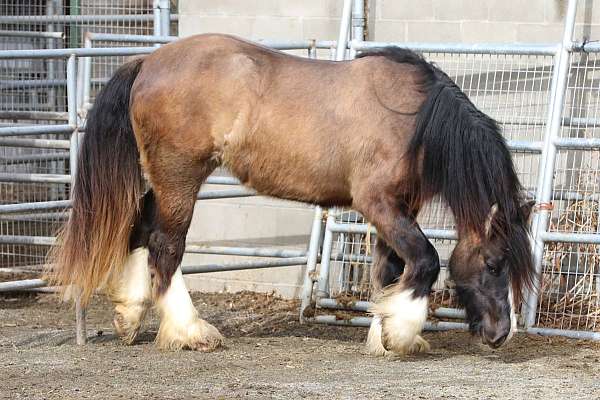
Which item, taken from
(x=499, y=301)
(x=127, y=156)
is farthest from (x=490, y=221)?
(x=127, y=156)

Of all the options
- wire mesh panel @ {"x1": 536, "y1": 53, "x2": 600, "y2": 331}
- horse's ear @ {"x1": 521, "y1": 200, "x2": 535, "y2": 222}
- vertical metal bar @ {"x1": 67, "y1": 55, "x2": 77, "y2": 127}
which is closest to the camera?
horse's ear @ {"x1": 521, "y1": 200, "x2": 535, "y2": 222}

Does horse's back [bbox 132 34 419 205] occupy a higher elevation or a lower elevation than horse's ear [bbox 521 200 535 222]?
higher

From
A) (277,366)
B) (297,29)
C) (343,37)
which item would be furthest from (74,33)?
(277,366)

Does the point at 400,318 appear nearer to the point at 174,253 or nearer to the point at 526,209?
the point at 526,209

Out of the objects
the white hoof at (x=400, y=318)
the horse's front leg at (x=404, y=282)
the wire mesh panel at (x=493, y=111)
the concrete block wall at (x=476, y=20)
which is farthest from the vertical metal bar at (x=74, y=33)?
the white hoof at (x=400, y=318)

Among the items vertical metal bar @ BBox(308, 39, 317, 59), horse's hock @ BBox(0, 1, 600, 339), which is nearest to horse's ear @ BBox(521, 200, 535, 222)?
horse's hock @ BBox(0, 1, 600, 339)

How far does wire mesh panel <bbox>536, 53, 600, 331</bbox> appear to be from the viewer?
646cm

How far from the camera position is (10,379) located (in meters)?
4.84

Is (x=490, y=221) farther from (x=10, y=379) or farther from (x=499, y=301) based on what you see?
(x=10, y=379)

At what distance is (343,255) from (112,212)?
1.82 m

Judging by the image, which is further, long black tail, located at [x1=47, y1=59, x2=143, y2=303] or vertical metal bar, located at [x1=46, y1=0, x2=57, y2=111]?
vertical metal bar, located at [x1=46, y1=0, x2=57, y2=111]

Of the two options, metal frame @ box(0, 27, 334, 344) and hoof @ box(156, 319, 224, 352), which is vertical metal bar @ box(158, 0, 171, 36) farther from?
hoof @ box(156, 319, 224, 352)

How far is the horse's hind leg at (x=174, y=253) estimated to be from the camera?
5.62 m

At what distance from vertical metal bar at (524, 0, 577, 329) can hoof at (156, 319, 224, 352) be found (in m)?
2.04
